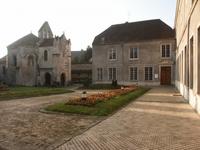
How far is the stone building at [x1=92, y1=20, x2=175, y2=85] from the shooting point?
128 ft

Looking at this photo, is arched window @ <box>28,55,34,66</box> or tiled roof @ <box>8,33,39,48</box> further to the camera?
arched window @ <box>28,55,34,66</box>

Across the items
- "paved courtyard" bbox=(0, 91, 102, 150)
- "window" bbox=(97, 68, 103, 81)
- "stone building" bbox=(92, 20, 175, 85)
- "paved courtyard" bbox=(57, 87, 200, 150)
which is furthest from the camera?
"window" bbox=(97, 68, 103, 81)

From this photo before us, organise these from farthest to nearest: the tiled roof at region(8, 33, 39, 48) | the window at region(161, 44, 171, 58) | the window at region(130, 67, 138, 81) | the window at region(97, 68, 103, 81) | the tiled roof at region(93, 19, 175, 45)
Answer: the tiled roof at region(8, 33, 39, 48) → the window at region(97, 68, 103, 81) → the window at region(130, 67, 138, 81) → the tiled roof at region(93, 19, 175, 45) → the window at region(161, 44, 171, 58)

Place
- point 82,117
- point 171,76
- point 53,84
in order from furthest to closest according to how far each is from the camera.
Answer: point 53,84, point 171,76, point 82,117

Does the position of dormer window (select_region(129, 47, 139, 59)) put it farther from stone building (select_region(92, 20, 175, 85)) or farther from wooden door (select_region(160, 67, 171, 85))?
wooden door (select_region(160, 67, 171, 85))

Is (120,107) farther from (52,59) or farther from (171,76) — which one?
(52,59)

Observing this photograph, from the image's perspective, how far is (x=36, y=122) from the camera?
11336mm

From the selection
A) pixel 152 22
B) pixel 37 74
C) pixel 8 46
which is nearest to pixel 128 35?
pixel 152 22

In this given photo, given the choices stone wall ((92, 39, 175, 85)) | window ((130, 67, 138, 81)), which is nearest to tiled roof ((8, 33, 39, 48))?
stone wall ((92, 39, 175, 85))

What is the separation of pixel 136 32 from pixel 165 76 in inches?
343

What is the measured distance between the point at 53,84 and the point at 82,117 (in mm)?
35949

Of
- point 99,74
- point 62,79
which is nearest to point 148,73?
point 99,74

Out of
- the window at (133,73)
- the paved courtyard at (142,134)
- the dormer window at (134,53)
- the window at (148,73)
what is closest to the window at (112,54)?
the dormer window at (134,53)

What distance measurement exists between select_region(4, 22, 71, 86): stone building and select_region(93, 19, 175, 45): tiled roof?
9.48m
